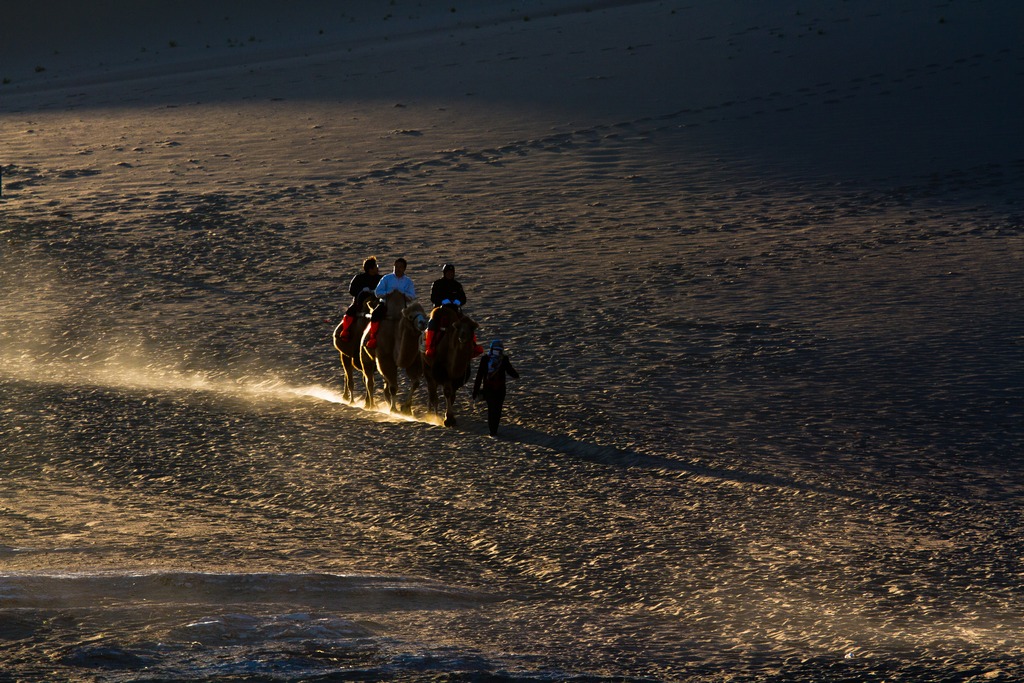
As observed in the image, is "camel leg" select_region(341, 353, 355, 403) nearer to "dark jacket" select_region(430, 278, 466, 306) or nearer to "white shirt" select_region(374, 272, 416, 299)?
"white shirt" select_region(374, 272, 416, 299)

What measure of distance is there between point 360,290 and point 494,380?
8.06ft

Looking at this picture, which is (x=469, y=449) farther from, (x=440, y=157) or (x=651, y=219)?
(x=440, y=157)

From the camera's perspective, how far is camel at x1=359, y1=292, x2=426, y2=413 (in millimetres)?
13492

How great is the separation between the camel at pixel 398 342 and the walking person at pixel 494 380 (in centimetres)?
97

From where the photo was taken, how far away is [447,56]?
1676 inches

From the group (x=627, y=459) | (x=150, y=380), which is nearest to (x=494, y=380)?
(x=627, y=459)

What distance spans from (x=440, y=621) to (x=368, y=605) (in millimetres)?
546

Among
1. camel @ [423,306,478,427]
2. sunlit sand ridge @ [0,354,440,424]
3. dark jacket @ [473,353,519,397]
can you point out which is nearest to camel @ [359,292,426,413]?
camel @ [423,306,478,427]

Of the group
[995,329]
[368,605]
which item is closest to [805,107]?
[995,329]

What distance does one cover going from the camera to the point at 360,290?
1438cm

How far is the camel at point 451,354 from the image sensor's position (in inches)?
517

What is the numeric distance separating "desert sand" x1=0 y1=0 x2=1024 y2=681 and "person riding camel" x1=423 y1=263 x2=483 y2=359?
2.78 feet

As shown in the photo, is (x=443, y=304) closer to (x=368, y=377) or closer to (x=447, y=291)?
(x=447, y=291)

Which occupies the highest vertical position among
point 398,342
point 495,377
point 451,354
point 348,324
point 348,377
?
point 348,324
